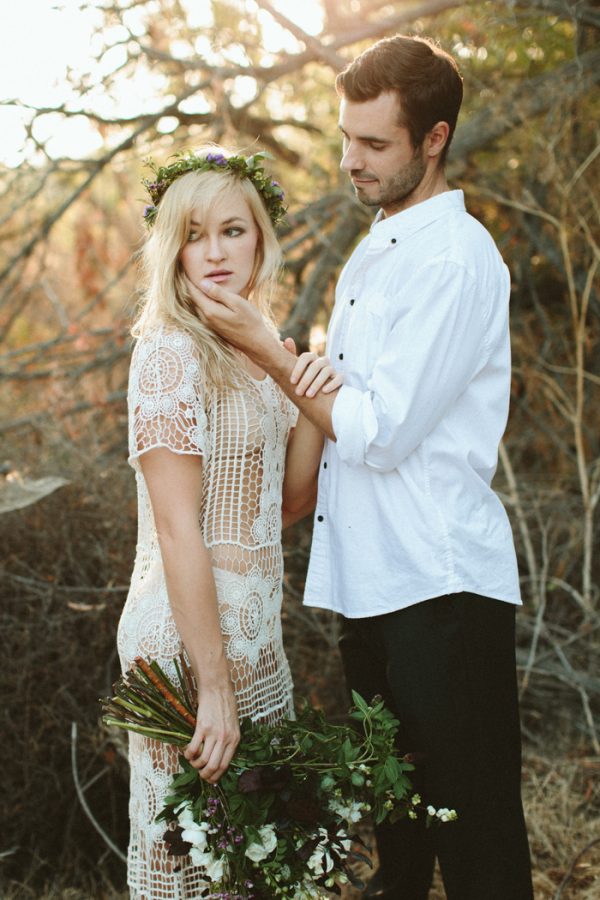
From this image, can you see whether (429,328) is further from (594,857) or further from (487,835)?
(594,857)

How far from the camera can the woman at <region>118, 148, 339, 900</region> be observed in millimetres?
2006

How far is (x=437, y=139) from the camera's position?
225 cm

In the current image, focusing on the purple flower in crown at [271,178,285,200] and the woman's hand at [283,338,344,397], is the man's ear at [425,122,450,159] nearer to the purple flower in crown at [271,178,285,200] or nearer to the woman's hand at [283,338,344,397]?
the purple flower in crown at [271,178,285,200]

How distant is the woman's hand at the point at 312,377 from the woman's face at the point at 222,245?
38 centimetres

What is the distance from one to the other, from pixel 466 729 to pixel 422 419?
76 centimetres

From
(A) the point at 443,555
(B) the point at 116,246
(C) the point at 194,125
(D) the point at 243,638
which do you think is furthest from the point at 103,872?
(B) the point at 116,246

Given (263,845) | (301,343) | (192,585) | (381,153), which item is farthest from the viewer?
(301,343)

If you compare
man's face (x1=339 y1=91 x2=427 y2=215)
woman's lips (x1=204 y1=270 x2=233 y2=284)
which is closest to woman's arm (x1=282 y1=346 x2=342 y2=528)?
woman's lips (x1=204 y1=270 x2=233 y2=284)

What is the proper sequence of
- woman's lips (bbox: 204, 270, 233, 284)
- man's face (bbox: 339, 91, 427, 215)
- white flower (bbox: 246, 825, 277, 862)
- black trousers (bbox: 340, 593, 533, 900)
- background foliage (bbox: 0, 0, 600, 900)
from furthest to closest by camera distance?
background foliage (bbox: 0, 0, 600, 900), woman's lips (bbox: 204, 270, 233, 284), man's face (bbox: 339, 91, 427, 215), black trousers (bbox: 340, 593, 533, 900), white flower (bbox: 246, 825, 277, 862)

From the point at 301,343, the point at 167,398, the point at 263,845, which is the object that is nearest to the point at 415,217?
the point at 167,398

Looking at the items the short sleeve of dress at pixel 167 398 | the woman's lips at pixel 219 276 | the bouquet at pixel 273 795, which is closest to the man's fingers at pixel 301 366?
the short sleeve of dress at pixel 167 398

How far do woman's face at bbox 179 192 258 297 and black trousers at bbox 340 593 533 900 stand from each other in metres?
1.01

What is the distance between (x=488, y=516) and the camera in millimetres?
2174

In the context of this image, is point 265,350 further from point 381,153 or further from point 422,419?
point 381,153
